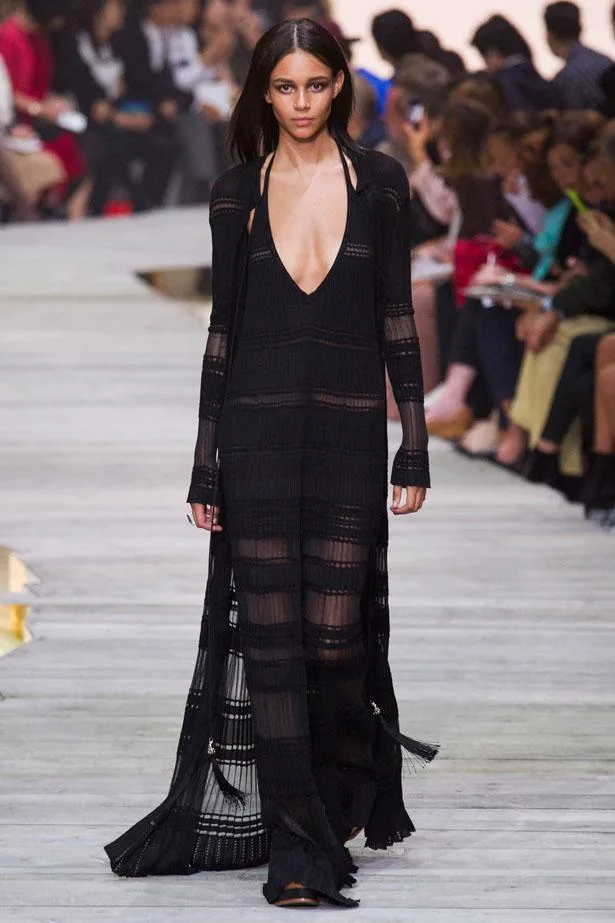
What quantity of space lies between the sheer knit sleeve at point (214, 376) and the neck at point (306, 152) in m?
0.11

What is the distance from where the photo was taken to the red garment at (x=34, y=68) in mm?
14320

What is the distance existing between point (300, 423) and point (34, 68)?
12.2m

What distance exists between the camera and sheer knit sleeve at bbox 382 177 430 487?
290cm

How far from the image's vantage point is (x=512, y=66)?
8977 mm

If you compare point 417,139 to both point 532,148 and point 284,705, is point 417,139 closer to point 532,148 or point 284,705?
point 532,148

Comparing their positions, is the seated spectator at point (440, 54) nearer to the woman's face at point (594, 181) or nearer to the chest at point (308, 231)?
the woman's face at point (594, 181)

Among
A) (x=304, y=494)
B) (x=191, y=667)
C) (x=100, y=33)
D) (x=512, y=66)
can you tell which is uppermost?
(x=100, y=33)

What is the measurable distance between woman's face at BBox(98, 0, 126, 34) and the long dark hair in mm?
12846

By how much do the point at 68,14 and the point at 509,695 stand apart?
11.9 m

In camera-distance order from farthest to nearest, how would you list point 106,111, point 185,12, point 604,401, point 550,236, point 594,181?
point 185,12 → point 106,111 → point 550,236 → point 594,181 → point 604,401

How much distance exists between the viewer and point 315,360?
2.87 meters

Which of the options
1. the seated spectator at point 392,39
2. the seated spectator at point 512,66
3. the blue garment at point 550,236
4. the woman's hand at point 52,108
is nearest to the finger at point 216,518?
the blue garment at point 550,236

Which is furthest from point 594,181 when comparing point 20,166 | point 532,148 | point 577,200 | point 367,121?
point 20,166

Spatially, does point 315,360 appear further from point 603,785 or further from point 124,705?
point 124,705
